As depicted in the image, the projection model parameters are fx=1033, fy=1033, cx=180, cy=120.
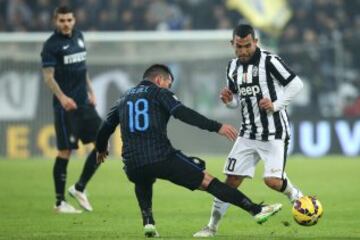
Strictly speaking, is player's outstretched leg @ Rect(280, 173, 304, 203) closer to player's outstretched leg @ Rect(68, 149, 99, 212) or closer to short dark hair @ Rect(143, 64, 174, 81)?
short dark hair @ Rect(143, 64, 174, 81)

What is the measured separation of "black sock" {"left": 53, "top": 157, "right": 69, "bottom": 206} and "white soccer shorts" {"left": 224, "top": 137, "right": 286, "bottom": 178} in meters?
3.08

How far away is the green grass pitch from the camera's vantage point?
10.2m

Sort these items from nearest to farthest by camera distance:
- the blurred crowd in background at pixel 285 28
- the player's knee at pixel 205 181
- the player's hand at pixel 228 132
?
the player's hand at pixel 228 132 < the player's knee at pixel 205 181 < the blurred crowd in background at pixel 285 28

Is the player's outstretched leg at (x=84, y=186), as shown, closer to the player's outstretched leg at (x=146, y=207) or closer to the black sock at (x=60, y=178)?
the black sock at (x=60, y=178)

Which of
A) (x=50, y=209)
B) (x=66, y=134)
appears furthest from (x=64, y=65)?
(x=50, y=209)

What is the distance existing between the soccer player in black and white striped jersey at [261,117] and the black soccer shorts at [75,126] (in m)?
3.23

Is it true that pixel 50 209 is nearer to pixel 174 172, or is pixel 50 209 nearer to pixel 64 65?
pixel 64 65

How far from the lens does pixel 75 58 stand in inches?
518

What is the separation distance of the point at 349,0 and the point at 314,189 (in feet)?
35.1

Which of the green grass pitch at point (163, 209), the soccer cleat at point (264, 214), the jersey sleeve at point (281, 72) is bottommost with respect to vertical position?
the green grass pitch at point (163, 209)

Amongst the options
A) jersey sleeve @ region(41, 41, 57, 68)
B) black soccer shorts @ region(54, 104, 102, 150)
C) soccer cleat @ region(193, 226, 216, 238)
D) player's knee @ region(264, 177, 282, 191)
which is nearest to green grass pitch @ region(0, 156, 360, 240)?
soccer cleat @ region(193, 226, 216, 238)

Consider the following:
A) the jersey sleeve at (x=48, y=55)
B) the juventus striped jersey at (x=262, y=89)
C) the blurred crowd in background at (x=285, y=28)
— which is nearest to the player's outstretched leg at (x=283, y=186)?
the juventus striped jersey at (x=262, y=89)

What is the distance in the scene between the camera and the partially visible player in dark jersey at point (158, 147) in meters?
9.31

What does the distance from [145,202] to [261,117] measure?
149 cm
